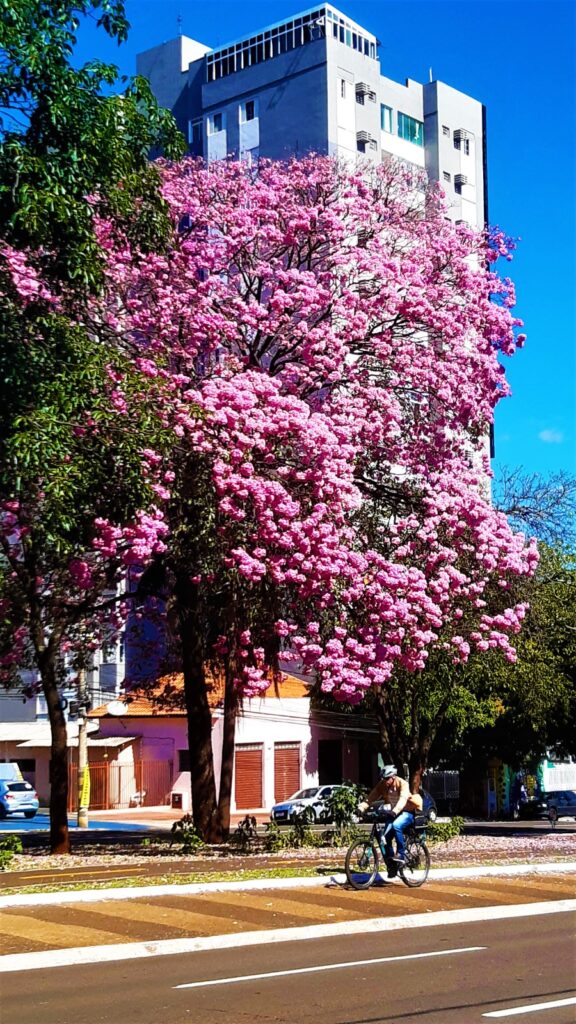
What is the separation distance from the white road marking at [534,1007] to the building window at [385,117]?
228 feet

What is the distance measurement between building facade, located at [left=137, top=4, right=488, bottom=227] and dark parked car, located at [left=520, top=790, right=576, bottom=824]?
1313 inches

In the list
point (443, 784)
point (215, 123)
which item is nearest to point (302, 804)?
point (443, 784)

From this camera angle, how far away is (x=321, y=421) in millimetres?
21562

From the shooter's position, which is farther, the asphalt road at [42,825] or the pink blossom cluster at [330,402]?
the asphalt road at [42,825]

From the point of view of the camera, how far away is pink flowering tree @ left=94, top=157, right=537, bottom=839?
68.0ft

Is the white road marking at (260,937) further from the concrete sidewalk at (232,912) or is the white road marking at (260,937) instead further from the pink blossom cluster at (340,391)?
the pink blossom cluster at (340,391)

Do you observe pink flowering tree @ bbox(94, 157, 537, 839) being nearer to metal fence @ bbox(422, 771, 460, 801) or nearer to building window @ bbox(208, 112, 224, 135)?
metal fence @ bbox(422, 771, 460, 801)

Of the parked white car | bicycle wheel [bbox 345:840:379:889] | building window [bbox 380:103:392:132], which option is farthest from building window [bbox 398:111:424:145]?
bicycle wheel [bbox 345:840:379:889]

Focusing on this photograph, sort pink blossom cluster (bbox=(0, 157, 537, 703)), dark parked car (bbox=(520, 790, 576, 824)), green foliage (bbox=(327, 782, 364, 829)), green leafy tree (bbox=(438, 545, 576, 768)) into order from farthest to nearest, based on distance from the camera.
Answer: dark parked car (bbox=(520, 790, 576, 824)), green leafy tree (bbox=(438, 545, 576, 768)), green foliage (bbox=(327, 782, 364, 829)), pink blossom cluster (bbox=(0, 157, 537, 703))

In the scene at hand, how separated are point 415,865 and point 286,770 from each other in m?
40.7

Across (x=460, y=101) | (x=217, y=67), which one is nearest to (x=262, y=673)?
(x=217, y=67)

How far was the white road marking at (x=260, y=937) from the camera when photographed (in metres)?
11.5

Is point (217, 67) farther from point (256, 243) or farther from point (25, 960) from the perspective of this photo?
point (25, 960)

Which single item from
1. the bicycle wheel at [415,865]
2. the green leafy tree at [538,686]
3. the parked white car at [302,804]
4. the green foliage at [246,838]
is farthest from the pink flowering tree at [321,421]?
the parked white car at [302,804]
